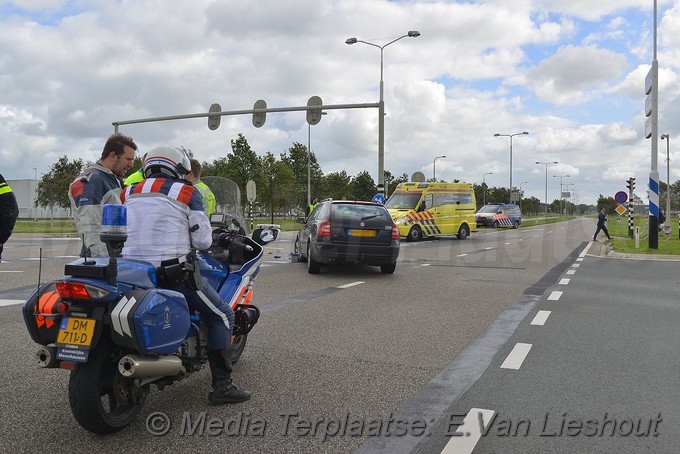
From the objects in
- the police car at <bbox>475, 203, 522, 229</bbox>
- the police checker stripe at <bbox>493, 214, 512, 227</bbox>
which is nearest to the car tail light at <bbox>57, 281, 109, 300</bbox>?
the police car at <bbox>475, 203, 522, 229</bbox>

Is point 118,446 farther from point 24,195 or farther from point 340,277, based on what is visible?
point 24,195

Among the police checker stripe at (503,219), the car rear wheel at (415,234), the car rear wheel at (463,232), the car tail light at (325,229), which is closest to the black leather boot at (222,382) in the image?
the car tail light at (325,229)

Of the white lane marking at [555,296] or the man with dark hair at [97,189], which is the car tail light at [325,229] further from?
the man with dark hair at [97,189]

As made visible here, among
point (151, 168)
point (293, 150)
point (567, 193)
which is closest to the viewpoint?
point (151, 168)

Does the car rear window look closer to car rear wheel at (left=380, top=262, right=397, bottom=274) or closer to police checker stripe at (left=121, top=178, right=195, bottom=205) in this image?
car rear wheel at (left=380, top=262, right=397, bottom=274)

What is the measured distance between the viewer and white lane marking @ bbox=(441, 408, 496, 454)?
3301 millimetres

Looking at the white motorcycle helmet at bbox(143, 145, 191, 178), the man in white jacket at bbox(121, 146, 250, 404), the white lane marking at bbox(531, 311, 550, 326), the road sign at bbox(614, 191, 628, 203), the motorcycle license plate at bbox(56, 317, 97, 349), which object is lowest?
the white lane marking at bbox(531, 311, 550, 326)

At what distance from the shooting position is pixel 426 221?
25688 millimetres

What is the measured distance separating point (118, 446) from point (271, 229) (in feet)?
6.48

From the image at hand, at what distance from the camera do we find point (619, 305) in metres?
8.48

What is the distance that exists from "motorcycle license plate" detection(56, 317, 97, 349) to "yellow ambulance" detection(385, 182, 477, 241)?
2103 centimetres

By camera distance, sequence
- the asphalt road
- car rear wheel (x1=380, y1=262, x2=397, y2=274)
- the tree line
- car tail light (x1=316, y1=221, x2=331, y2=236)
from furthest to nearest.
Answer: the tree line, car rear wheel (x1=380, y1=262, x2=397, y2=274), car tail light (x1=316, y1=221, x2=331, y2=236), the asphalt road

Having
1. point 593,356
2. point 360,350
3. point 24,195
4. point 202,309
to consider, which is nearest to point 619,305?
point 593,356

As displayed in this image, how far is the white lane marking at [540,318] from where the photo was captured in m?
7.05
